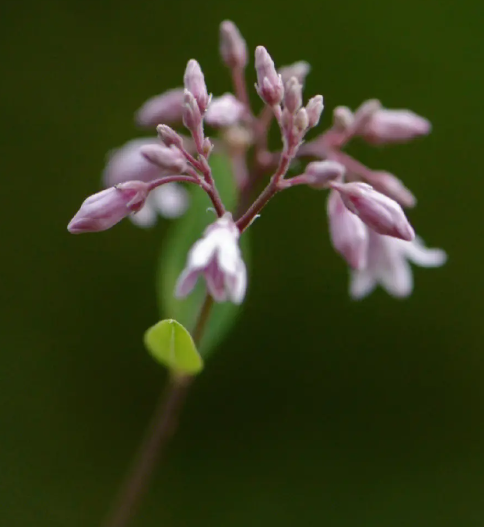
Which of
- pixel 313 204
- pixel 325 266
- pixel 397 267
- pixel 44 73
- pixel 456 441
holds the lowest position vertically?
pixel 456 441

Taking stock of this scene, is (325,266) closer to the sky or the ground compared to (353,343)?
closer to the sky

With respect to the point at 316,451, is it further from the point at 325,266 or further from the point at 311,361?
the point at 325,266

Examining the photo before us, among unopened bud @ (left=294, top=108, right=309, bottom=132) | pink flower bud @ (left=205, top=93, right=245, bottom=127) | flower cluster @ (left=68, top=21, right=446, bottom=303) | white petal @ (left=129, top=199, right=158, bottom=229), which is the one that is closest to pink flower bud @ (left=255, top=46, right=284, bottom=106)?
flower cluster @ (left=68, top=21, right=446, bottom=303)

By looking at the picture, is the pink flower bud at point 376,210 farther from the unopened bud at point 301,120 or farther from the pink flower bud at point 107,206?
the pink flower bud at point 107,206

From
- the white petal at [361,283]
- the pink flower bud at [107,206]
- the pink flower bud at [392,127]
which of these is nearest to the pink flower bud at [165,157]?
the pink flower bud at [107,206]

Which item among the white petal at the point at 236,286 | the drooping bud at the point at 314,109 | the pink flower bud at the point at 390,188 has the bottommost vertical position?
the pink flower bud at the point at 390,188

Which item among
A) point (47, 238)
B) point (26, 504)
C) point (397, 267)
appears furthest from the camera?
point (47, 238)

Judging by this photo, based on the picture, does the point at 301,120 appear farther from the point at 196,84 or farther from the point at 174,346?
the point at 174,346

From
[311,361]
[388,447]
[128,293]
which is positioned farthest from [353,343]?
[128,293]
